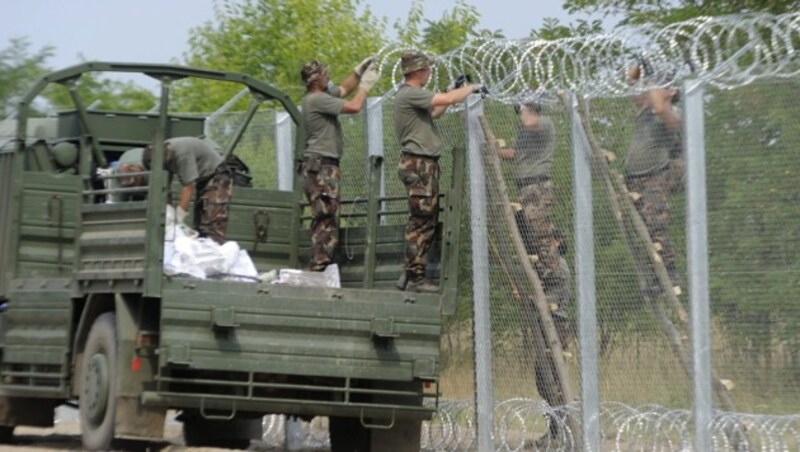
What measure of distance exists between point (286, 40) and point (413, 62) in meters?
15.7

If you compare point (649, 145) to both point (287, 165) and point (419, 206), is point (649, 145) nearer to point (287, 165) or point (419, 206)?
Result: point (419, 206)

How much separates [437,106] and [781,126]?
2982 mm

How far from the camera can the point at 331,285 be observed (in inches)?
486

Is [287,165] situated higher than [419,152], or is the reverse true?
[287,165]

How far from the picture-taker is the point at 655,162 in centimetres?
1095

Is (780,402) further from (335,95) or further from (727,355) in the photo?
(335,95)

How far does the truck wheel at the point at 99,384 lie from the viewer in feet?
38.3

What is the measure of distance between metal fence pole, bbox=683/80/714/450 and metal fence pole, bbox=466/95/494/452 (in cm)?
231

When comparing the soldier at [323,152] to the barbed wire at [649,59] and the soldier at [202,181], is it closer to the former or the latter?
the barbed wire at [649,59]

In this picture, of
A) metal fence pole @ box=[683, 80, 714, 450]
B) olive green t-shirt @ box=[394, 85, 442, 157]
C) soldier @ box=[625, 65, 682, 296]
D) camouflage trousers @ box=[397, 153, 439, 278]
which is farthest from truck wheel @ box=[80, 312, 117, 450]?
metal fence pole @ box=[683, 80, 714, 450]

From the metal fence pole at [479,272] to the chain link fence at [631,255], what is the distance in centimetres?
2

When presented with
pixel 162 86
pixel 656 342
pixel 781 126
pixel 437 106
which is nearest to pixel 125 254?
pixel 162 86

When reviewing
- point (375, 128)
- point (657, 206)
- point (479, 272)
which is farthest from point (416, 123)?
point (657, 206)

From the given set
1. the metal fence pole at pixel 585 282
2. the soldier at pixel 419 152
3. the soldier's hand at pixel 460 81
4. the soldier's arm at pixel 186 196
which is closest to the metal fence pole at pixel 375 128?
the soldier at pixel 419 152
